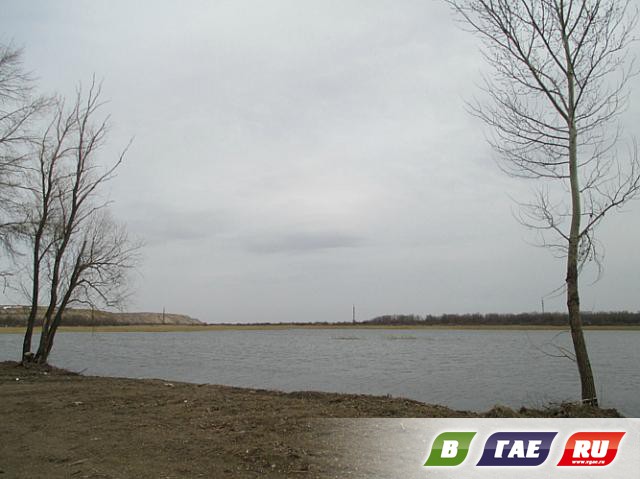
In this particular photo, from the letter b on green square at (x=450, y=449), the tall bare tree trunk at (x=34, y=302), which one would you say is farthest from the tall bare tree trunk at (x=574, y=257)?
the tall bare tree trunk at (x=34, y=302)

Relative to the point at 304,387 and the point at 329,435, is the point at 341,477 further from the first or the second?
the point at 304,387

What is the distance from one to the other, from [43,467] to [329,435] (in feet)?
10.8

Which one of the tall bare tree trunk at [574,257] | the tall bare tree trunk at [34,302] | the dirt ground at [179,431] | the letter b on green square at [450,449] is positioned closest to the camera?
the letter b on green square at [450,449]

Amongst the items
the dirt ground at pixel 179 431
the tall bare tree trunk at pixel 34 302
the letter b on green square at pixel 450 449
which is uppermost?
Answer: the tall bare tree trunk at pixel 34 302

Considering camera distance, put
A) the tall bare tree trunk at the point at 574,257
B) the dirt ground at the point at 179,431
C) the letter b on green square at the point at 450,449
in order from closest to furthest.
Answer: the letter b on green square at the point at 450,449, the dirt ground at the point at 179,431, the tall bare tree trunk at the point at 574,257

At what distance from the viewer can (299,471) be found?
5.41 meters

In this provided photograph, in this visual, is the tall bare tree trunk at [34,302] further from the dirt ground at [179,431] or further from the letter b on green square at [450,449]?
the letter b on green square at [450,449]

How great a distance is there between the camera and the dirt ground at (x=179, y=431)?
566 centimetres

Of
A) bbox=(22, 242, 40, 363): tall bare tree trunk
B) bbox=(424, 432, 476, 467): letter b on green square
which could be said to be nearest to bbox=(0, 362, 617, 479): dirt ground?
bbox=(424, 432, 476, 467): letter b on green square

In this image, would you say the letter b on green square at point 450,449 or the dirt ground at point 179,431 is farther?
the dirt ground at point 179,431

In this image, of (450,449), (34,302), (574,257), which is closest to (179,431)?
→ (450,449)

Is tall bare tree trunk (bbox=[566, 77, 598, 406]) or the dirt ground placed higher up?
tall bare tree trunk (bbox=[566, 77, 598, 406])

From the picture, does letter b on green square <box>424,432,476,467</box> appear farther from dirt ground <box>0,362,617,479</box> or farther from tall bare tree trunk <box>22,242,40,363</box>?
tall bare tree trunk <box>22,242,40,363</box>

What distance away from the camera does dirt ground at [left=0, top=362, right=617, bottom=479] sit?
5660 mm
